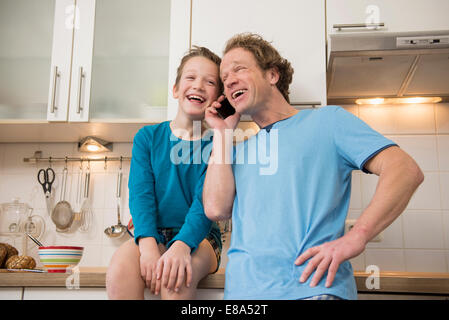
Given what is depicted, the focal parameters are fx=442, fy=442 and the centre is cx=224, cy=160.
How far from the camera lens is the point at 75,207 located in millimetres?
1907

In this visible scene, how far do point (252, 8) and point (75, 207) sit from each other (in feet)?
3.63

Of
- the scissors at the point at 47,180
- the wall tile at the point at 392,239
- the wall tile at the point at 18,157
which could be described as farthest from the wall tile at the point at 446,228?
the wall tile at the point at 18,157

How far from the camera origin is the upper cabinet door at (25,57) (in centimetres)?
174

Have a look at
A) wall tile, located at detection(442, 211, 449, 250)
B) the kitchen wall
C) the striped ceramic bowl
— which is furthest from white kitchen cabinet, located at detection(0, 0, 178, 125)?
wall tile, located at detection(442, 211, 449, 250)

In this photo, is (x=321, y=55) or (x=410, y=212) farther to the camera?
(x=410, y=212)

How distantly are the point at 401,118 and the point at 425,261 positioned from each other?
59 cm

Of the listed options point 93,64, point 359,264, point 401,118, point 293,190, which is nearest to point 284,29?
point 401,118

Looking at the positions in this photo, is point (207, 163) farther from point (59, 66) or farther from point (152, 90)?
point (59, 66)

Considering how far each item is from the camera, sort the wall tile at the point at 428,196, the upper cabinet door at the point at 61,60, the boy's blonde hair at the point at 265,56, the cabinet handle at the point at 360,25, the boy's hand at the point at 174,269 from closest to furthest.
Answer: the boy's hand at the point at 174,269, the boy's blonde hair at the point at 265,56, the cabinet handle at the point at 360,25, the upper cabinet door at the point at 61,60, the wall tile at the point at 428,196

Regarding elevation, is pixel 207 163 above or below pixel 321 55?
below

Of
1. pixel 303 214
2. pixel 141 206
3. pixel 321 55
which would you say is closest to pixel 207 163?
pixel 141 206

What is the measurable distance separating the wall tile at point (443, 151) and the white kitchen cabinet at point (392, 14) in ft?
1.53

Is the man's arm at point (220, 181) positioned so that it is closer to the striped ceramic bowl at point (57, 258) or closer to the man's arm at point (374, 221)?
the man's arm at point (374, 221)

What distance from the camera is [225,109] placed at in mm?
1300
